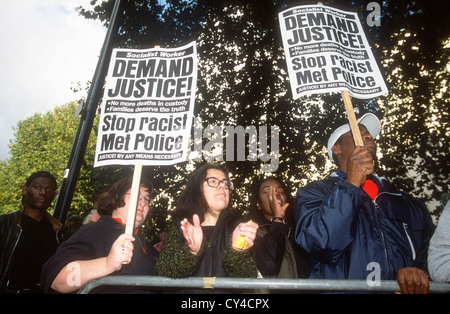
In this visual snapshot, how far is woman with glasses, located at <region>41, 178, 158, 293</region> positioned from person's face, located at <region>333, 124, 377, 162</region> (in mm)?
1962

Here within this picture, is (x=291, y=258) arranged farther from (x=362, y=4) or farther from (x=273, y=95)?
(x=273, y=95)

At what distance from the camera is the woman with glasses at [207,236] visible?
1991 mm

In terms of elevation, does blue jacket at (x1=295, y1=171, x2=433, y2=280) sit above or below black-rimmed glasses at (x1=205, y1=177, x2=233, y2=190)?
below

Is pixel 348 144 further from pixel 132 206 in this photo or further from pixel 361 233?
pixel 132 206

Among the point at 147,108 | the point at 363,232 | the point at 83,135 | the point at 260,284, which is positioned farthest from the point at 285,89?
the point at 260,284

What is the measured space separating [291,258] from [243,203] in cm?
929

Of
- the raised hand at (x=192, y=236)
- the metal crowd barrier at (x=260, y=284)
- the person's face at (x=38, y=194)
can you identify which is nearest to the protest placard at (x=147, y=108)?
the raised hand at (x=192, y=236)

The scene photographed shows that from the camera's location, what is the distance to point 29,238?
3.65 metres

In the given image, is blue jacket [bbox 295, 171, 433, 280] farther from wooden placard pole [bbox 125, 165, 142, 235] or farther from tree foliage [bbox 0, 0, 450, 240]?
tree foliage [bbox 0, 0, 450, 240]

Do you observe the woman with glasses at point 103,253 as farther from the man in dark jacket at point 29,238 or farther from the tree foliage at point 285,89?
the tree foliage at point 285,89

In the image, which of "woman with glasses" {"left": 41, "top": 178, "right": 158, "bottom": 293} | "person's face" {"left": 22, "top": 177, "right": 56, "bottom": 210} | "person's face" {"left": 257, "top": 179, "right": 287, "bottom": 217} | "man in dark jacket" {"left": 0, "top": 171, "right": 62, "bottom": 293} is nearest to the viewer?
"woman with glasses" {"left": 41, "top": 178, "right": 158, "bottom": 293}

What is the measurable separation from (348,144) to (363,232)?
0.90 meters

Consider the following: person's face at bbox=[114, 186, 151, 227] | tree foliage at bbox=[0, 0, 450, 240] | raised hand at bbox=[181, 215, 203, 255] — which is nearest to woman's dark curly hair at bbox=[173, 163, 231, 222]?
person's face at bbox=[114, 186, 151, 227]

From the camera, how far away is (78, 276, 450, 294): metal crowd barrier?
1.75 meters
